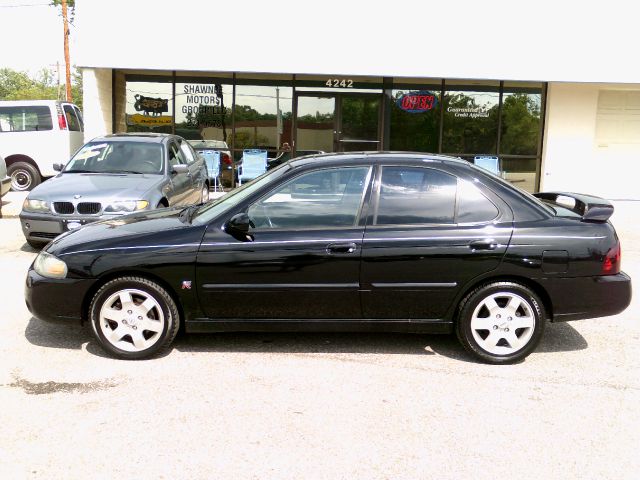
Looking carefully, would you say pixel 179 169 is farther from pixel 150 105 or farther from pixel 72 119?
pixel 72 119

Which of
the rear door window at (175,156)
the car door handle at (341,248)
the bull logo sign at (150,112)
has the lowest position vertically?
the car door handle at (341,248)

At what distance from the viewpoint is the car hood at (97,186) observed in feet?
25.4

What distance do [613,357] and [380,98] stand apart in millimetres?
11437

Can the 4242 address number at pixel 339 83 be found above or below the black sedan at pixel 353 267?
above

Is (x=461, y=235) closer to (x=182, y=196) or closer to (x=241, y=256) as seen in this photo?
(x=241, y=256)

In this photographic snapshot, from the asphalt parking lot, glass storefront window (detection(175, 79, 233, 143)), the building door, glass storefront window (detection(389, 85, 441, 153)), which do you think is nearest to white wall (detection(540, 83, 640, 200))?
glass storefront window (detection(389, 85, 441, 153))

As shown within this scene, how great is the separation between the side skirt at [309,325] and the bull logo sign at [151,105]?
1162 centimetres

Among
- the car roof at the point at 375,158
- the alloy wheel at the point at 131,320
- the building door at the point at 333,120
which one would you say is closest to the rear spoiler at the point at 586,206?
the car roof at the point at 375,158

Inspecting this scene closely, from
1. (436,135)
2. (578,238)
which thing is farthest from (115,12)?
(578,238)

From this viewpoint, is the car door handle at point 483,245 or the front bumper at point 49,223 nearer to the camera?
the car door handle at point 483,245

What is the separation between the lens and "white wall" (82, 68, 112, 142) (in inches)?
562

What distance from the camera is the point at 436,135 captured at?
15734 mm

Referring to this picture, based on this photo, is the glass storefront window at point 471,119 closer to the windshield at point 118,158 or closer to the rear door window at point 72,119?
the windshield at point 118,158

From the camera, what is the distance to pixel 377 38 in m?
14.2
